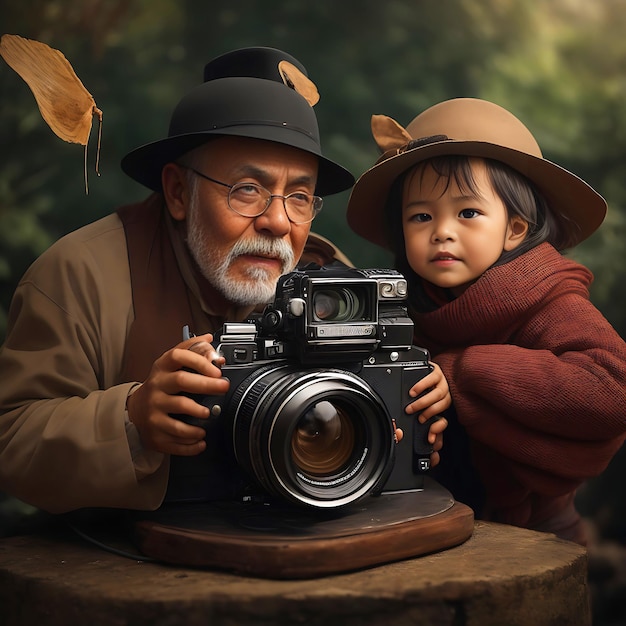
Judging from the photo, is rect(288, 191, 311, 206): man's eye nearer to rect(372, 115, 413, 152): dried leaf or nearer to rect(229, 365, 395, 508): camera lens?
rect(372, 115, 413, 152): dried leaf

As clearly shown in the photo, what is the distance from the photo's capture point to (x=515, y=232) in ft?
6.03

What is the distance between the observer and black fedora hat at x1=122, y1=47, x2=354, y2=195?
171cm

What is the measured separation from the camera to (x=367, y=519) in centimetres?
144

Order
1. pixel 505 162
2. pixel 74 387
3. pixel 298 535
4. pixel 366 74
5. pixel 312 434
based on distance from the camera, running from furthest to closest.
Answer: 1. pixel 366 74
2. pixel 505 162
3. pixel 74 387
4. pixel 312 434
5. pixel 298 535

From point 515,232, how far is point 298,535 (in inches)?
31.2

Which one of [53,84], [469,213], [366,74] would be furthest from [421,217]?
[366,74]

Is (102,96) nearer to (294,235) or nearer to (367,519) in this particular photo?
(294,235)

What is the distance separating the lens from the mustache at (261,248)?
174cm

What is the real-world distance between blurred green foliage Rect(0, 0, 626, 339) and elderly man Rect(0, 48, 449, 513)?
864 mm

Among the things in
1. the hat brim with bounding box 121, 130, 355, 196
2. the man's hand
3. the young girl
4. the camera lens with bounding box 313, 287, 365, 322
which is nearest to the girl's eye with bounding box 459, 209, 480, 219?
the young girl

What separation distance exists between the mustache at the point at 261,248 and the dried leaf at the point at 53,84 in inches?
12.8

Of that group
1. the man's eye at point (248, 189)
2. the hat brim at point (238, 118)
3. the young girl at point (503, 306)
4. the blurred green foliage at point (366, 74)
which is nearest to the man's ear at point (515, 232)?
the young girl at point (503, 306)

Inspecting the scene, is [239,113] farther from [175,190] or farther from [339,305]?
[339,305]

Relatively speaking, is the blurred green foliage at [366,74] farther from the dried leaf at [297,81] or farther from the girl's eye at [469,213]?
the girl's eye at [469,213]
